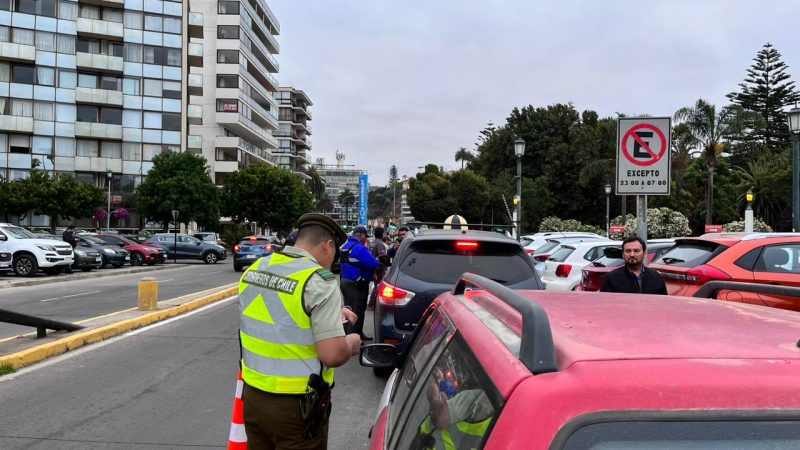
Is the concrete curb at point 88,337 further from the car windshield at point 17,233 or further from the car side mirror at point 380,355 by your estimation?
the car windshield at point 17,233

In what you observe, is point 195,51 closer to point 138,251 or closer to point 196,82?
point 196,82

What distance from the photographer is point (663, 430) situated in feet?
4.18

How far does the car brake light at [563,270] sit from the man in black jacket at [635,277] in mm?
6441

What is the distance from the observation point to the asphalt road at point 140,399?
509 centimetres

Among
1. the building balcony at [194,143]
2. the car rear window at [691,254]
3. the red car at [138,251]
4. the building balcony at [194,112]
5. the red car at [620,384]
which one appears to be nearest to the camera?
the red car at [620,384]

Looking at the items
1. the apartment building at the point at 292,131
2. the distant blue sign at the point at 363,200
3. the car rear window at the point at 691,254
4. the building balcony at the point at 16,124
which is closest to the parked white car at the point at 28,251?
the car rear window at the point at 691,254

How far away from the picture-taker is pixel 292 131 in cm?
10262

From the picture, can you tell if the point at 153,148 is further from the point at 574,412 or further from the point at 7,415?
the point at 574,412

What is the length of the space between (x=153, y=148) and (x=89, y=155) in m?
5.37

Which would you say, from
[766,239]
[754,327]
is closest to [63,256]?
[766,239]

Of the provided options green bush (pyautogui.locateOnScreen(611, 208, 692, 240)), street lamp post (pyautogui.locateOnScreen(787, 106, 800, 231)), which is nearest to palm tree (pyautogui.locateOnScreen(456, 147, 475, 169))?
green bush (pyautogui.locateOnScreen(611, 208, 692, 240))

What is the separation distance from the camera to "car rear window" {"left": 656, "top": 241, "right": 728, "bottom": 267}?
685cm

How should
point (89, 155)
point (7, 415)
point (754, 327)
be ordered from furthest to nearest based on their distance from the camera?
point (89, 155), point (7, 415), point (754, 327)

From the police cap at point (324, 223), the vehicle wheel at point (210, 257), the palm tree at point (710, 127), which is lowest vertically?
the vehicle wheel at point (210, 257)
